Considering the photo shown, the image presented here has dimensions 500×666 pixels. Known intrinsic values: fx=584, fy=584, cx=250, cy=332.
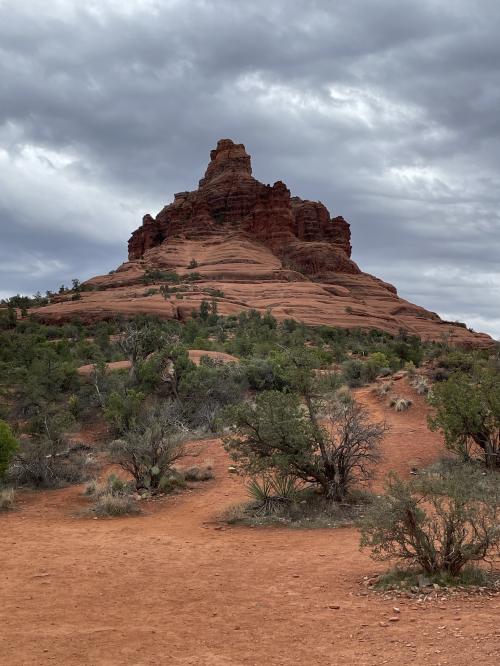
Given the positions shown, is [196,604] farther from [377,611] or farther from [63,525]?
[63,525]

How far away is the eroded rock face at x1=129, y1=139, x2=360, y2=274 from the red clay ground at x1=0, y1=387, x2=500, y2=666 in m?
81.1

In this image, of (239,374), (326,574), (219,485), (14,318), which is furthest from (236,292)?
(326,574)

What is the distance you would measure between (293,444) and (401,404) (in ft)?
30.8

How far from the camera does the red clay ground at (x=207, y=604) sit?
5.22m

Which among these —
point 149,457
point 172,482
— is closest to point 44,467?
point 149,457

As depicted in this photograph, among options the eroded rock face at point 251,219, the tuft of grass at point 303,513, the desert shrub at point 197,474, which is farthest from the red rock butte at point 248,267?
the tuft of grass at point 303,513

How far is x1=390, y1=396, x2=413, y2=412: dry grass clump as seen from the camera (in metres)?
19.9

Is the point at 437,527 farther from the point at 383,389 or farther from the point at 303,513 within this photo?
the point at 383,389

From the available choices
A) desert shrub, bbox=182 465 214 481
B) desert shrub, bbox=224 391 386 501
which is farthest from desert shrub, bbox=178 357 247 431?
desert shrub, bbox=224 391 386 501

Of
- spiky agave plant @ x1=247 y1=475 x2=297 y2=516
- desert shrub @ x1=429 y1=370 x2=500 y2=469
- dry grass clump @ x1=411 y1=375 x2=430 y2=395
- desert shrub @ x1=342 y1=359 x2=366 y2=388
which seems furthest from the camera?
desert shrub @ x1=342 y1=359 x2=366 y2=388

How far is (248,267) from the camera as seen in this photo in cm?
7925

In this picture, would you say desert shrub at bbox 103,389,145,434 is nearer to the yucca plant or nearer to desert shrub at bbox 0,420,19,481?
desert shrub at bbox 0,420,19,481

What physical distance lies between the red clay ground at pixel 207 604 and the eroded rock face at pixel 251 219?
266 ft

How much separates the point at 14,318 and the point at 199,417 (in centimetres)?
3949
